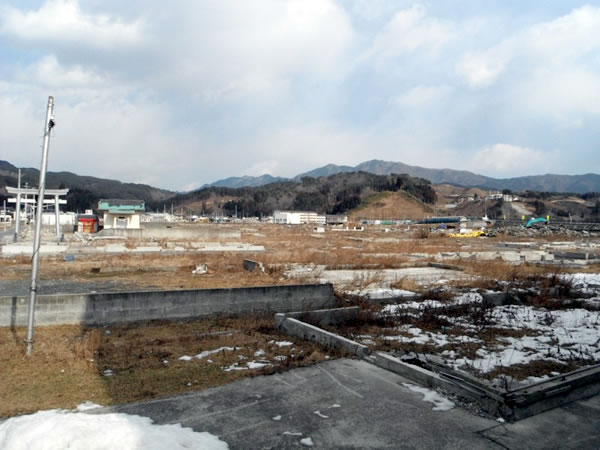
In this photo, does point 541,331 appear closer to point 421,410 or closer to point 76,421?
point 421,410

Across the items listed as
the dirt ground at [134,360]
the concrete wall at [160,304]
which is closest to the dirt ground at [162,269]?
the dirt ground at [134,360]

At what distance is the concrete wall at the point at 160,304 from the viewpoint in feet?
30.7

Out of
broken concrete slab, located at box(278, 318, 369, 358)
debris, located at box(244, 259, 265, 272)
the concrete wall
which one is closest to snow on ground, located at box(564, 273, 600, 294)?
the concrete wall

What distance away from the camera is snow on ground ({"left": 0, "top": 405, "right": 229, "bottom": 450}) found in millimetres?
4242

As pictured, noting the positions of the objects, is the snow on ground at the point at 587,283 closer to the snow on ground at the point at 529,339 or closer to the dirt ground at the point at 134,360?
the snow on ground at the point at 529,339

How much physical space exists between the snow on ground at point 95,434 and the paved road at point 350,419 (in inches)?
9.5

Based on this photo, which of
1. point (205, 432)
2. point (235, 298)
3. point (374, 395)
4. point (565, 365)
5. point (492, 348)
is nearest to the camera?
point (205, 432)

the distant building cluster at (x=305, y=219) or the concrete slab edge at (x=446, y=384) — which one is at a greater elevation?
the distant building cluster at (x=305, y=219)

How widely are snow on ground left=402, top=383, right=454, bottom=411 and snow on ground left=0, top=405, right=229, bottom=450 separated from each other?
2.53 meters

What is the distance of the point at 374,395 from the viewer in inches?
226

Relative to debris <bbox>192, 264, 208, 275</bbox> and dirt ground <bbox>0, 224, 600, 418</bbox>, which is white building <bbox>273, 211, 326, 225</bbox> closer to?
debris <bbox>192, 264, 208, 275</bbox>

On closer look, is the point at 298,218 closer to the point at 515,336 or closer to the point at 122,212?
the point at 122,212

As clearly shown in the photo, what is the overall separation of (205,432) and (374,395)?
2171 millimetres

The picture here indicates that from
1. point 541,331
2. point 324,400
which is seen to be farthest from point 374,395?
point 541,331
